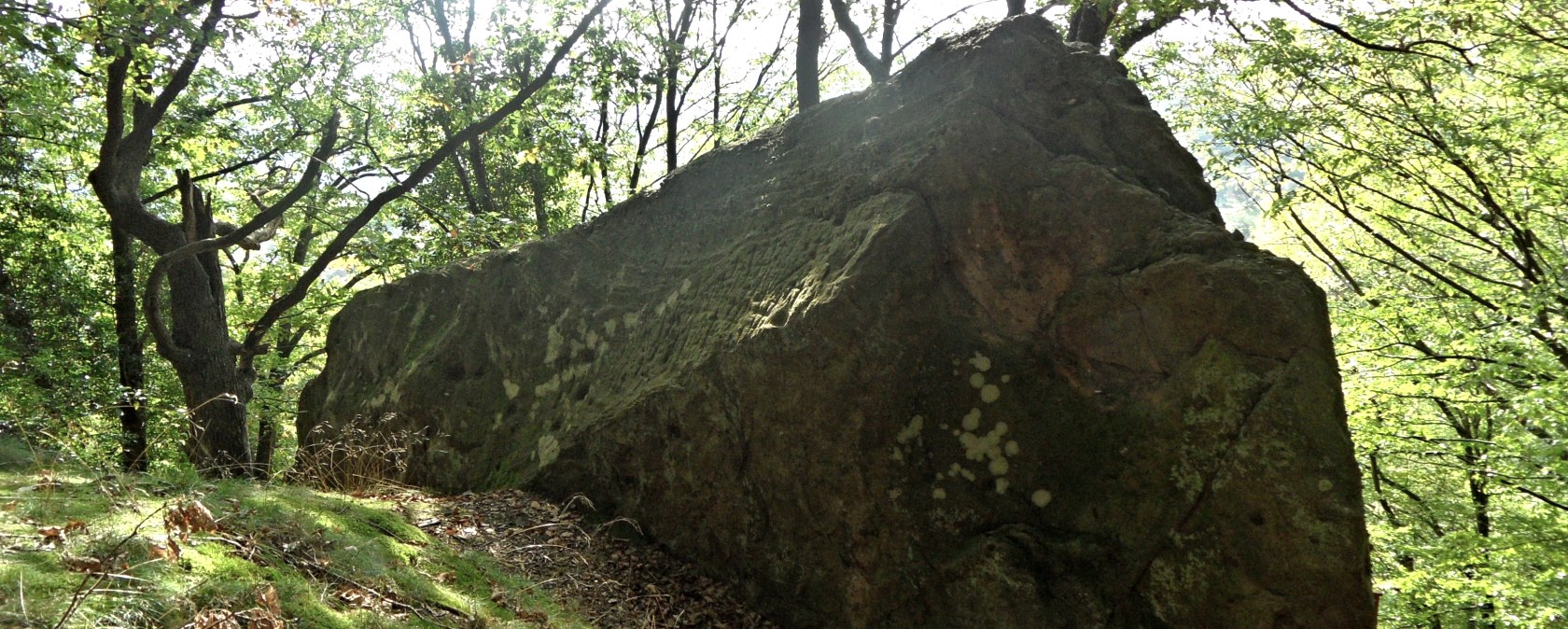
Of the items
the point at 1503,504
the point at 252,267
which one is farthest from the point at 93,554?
the point at 252,267

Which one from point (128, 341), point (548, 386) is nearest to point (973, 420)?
point (548, 386)

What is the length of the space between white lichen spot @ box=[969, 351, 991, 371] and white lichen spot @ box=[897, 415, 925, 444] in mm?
452

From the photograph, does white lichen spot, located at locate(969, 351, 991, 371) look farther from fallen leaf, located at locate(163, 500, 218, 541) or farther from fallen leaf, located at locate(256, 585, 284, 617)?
fallen leaf, located at locate(163, 500, 218, 541)

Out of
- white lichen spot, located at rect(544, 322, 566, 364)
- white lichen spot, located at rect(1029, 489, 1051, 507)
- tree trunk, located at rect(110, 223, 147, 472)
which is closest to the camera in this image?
white lichen spot, located at rect(1029, 489, 1051, 507)

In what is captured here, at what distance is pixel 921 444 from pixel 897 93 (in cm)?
283

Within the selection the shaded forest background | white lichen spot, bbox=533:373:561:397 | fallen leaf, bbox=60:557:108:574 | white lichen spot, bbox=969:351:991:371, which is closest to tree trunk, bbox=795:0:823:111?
the shaded forest background

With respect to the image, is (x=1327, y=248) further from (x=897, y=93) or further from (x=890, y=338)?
(x=890, y=338)

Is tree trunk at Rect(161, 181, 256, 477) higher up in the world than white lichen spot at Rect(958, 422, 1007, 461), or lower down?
higher up

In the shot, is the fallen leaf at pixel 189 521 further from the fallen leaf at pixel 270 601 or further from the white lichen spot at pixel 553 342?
the white lichen spot at pixel 553 342

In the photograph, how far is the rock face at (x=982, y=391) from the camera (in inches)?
175

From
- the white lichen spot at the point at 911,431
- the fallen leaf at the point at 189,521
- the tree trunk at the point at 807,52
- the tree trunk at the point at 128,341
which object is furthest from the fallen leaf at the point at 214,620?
the tree trunk at the point at 128,341

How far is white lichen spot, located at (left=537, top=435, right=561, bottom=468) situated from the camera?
6.31m

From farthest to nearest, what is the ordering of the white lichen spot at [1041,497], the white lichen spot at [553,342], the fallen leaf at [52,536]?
the white lichen spot at [553,342]
the white lichen spot at [1041,497]
the fallen leaf at [52,536]

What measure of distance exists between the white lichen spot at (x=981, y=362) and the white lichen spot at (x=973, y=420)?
9.9 inches
